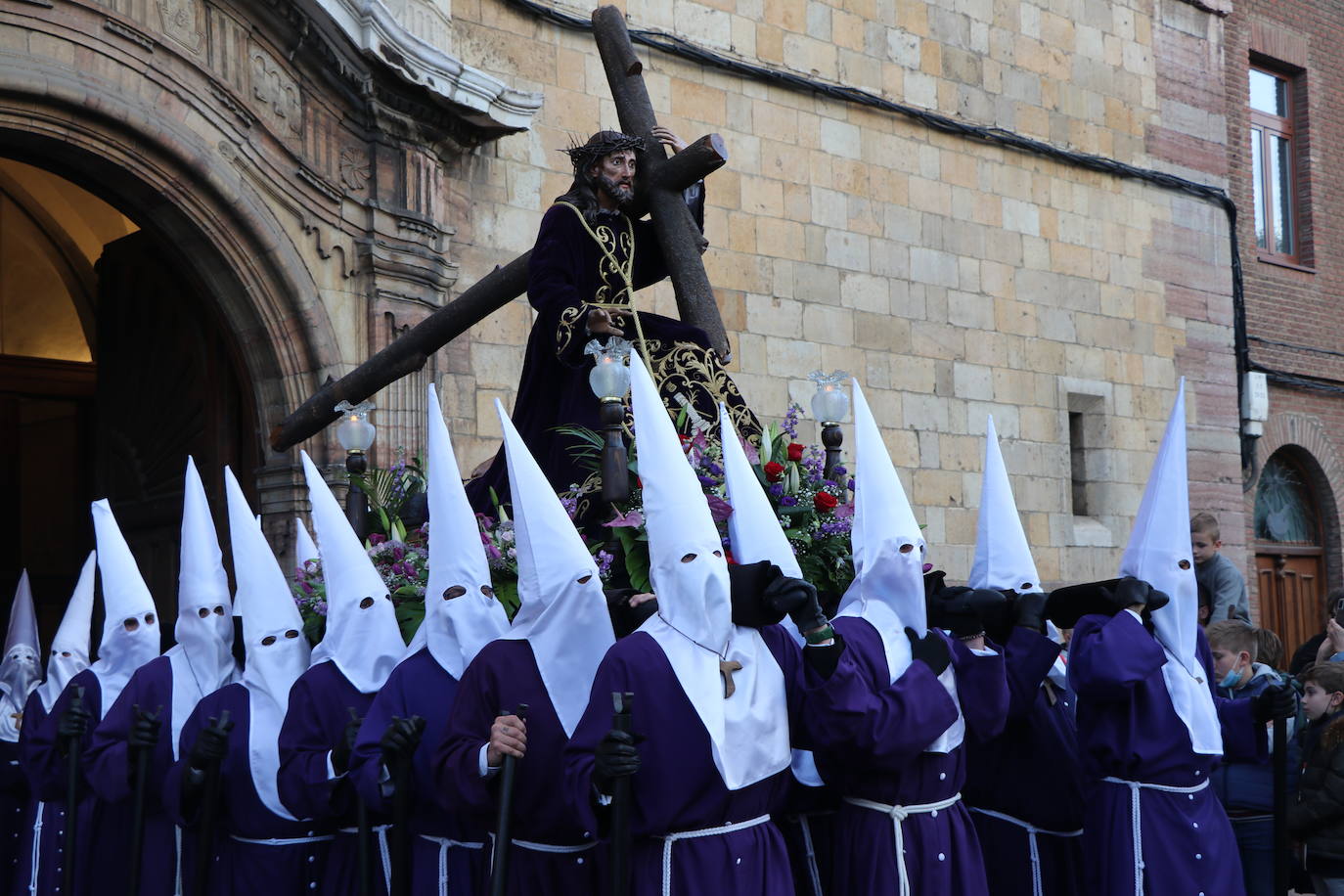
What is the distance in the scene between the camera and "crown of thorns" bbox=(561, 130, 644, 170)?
5.66 m

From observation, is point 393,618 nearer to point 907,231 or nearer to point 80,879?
point 80,879

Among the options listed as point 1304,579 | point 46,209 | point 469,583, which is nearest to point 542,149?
point 46,209

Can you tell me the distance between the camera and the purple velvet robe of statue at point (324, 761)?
4.95 m

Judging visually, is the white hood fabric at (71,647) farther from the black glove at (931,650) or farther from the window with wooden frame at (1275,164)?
the window with wooden frame at (1275,164)

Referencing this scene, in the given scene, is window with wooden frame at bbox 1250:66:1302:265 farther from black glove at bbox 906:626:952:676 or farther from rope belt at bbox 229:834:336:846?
rope belt at bbox 229:834:336:846

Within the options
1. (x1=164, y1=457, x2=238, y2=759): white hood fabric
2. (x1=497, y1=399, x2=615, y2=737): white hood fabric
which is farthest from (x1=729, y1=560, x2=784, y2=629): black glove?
(x1=164, y1=457, x2=238, y2=759): white hood fabric

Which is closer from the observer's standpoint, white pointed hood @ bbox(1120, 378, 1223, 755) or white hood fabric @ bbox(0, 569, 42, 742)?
white pointed hood @ bbox(1120, 378, 1223, 755)

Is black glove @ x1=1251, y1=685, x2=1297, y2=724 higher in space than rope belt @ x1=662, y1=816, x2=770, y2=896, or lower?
higher

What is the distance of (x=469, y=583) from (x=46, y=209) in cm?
869

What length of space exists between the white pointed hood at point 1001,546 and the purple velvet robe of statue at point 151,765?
2981 millimetres

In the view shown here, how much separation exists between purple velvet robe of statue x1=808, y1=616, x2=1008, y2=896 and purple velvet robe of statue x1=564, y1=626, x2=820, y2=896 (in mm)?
362

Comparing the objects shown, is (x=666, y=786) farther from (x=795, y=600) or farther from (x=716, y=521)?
(x=716, y=521)

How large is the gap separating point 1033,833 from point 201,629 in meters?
3.07

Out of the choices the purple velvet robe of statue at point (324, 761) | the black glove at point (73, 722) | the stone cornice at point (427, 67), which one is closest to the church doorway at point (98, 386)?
the stone cornice at point (427, 67)
